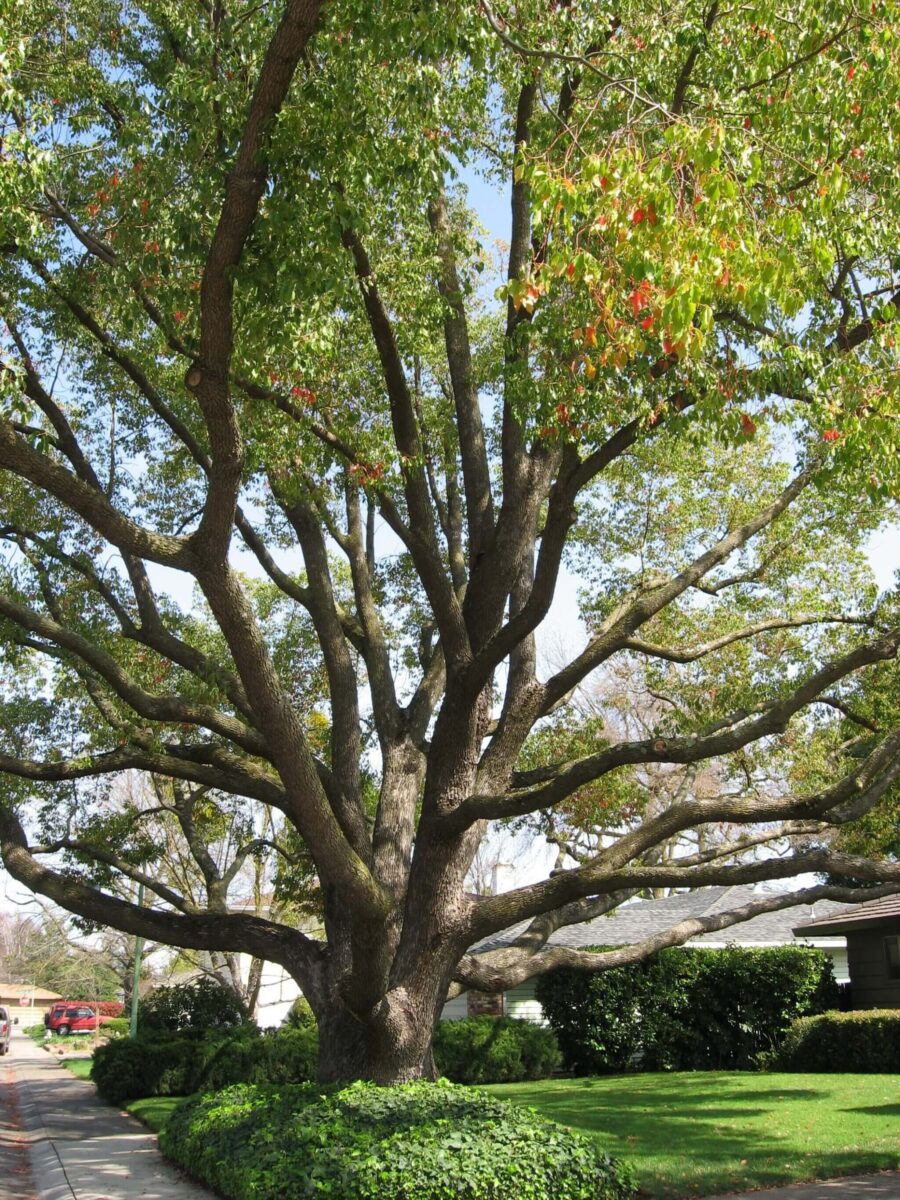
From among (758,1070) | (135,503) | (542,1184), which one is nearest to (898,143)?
(542,1184)

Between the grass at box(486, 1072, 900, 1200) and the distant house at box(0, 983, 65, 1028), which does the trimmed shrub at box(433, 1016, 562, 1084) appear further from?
the distant house at box(0, 983, 65, 1028)

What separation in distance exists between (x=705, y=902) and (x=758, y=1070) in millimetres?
8283

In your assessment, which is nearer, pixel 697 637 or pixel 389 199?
pixel 389 199

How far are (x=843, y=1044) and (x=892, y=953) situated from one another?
2453 millimetres

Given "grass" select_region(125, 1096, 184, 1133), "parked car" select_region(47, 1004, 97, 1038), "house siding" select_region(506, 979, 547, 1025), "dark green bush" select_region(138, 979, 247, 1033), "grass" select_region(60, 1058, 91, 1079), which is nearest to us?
"grass" select_region(125, 1096, 184, 1133)

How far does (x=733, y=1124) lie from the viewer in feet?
43.0

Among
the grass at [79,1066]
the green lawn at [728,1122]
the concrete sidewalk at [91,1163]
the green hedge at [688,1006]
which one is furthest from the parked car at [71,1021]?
the green lawn at [728,1122]

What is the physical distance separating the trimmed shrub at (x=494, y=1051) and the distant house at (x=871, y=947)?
5883 mm

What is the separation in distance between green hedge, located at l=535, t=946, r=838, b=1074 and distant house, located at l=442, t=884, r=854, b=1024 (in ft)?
8.11

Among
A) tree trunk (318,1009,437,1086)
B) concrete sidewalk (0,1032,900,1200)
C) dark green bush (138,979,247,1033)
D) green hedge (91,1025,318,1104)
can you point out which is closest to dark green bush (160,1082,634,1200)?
tree trunk (318,1009,437,1086)

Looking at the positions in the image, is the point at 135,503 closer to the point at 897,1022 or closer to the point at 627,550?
the point at 627,550

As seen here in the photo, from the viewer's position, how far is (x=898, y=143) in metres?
8.16

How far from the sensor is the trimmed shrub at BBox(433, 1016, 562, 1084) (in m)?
21.1

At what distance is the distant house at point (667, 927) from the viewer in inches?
1028
